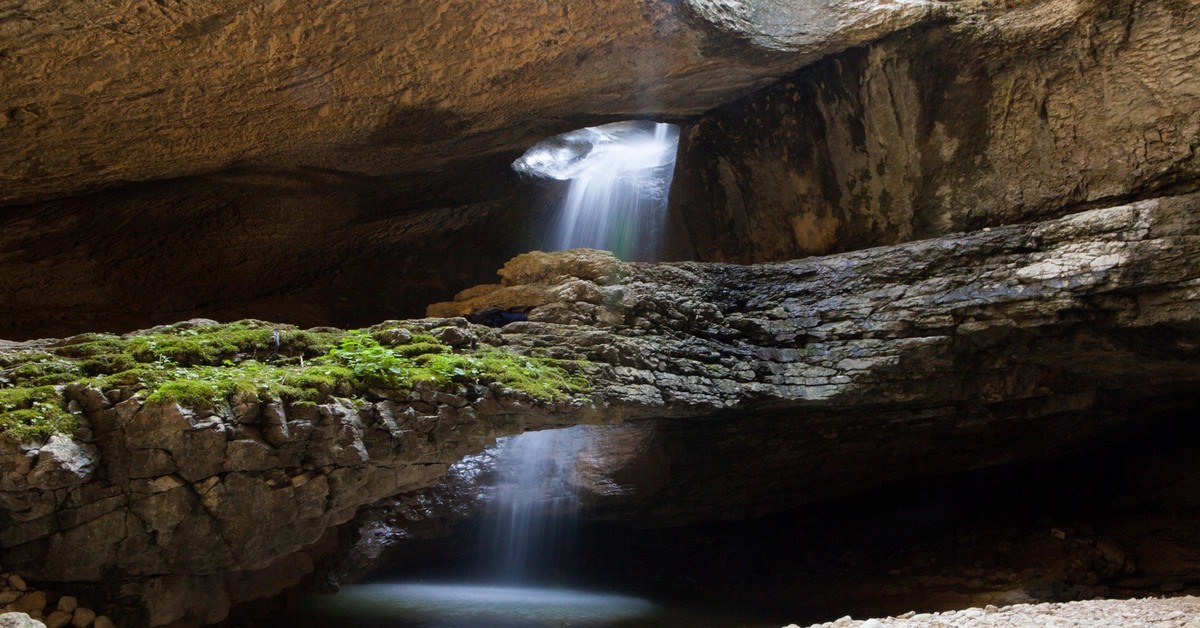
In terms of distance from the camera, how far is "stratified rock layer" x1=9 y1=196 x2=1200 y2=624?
5.09 metres

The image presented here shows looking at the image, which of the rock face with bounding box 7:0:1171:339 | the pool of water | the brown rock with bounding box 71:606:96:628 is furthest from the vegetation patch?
the pool of water

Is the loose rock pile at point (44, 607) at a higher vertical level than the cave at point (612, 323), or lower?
lower

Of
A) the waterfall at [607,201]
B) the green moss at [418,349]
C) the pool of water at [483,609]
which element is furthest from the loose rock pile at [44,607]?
the waterfall at [607,201]

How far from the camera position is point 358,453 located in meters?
5.62

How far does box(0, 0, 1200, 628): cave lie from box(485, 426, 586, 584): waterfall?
0.07 metres

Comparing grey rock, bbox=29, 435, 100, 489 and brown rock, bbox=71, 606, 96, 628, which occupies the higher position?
grey rock, bbox=29, 435, 100, 489

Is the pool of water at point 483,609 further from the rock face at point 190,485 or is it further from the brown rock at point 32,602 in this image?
the brown rock at point 32,602

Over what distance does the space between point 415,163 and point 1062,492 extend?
10522 millimetres

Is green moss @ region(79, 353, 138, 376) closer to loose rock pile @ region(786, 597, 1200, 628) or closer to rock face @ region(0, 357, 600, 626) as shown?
rock face @ region(0, 357, 600, 626)

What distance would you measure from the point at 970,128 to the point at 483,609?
8147 millimetres

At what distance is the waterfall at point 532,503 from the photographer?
11031 mm

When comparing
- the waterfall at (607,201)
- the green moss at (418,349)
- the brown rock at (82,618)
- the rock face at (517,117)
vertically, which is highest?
the waterfall at (607,201)

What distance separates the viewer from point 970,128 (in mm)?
9141

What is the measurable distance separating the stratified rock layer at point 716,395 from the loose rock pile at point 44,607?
5.1 inches
